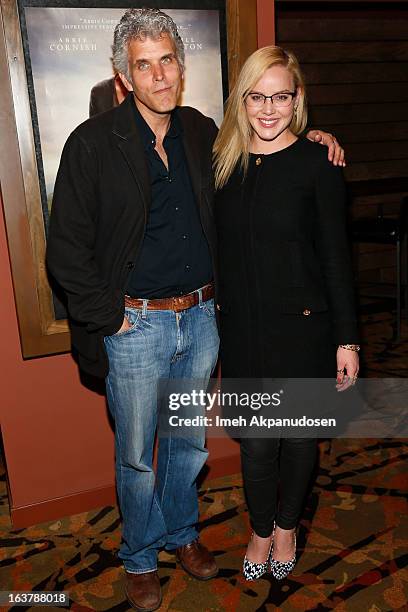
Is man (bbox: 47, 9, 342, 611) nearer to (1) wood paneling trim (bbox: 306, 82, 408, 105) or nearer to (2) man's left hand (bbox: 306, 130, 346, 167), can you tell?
(2) man's left hand (bbox: 306, 130, 346, 167)

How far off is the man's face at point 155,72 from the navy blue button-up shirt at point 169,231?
0.34 feet

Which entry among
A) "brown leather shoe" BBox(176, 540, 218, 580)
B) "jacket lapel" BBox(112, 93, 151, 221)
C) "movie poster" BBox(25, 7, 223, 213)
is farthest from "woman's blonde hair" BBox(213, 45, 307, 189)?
"brown leather shoe" BBox(176, 540, 218, 580)

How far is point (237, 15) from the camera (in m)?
2.47

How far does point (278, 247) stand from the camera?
1934 millimetres

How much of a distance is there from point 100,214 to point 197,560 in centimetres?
A: 133

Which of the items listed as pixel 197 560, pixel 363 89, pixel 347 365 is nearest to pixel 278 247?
pixel 347 365

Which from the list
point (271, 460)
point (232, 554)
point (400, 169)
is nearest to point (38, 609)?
point (232, 554)

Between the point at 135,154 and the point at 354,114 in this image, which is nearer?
the point at 135,154

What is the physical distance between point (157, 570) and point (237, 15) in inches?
86.7

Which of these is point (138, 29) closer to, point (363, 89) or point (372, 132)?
point (363, 89)

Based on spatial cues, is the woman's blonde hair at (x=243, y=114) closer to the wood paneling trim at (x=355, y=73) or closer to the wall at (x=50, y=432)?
the wall at (x=50, y=432)

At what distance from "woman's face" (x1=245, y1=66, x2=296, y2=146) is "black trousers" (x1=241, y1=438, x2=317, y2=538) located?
1.01m

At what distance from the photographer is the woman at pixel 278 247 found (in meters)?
1.89

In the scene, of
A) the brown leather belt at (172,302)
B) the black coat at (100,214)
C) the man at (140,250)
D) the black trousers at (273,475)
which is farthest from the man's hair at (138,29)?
the black trousers at (273,475)
